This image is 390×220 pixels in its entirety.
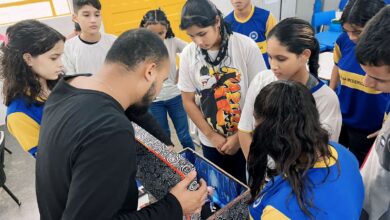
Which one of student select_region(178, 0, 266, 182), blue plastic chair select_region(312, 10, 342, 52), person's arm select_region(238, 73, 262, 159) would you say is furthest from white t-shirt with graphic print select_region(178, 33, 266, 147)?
blue plastic chair select_region(312, 10, 342, 52)

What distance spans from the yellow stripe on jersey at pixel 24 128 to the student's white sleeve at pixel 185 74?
78 cm

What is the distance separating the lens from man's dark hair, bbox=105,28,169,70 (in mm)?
871

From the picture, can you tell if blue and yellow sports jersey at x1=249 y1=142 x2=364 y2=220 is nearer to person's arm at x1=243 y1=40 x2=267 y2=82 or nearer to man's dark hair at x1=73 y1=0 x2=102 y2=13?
person's arm at x1=243 y1=40 x2=267 y2=82

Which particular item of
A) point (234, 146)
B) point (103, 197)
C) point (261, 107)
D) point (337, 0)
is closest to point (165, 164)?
point (103, 197)

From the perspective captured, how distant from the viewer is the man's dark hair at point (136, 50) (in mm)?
871

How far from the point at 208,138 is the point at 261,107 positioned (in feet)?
2.58

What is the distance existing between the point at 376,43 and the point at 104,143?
830 millimetres

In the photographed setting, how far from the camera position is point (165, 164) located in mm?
875

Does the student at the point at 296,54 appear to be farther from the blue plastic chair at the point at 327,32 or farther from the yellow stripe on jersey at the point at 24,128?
the blue plastic chair at the point at 327,32

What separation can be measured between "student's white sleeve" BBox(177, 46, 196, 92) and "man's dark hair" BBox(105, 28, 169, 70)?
64cm

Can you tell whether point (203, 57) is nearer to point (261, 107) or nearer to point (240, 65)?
point (240, 65)

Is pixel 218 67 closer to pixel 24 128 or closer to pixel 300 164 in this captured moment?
pixel 300 164

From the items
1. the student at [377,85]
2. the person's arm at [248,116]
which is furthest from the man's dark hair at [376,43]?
the person's arm at [248,116]

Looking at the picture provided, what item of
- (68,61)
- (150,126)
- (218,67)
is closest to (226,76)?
(218,67)
